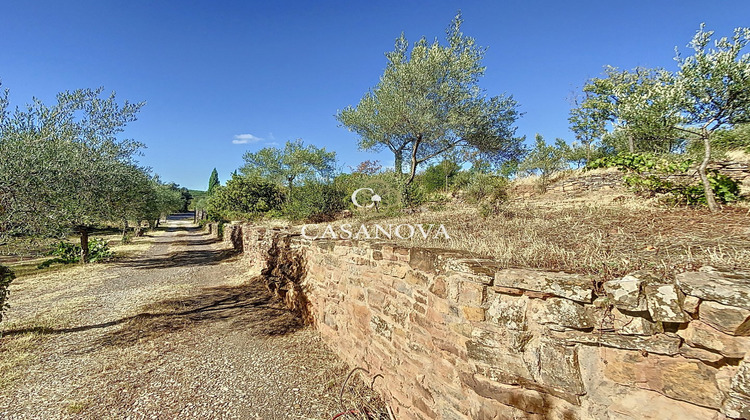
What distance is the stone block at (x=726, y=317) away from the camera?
130 centimetres

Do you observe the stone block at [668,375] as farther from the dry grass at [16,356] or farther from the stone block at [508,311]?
the dry grass at [16,356]

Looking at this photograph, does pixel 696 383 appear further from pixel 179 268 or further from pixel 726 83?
pixel 179 268

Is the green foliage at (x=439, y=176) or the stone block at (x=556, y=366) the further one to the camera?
the green foliage at (x=439, y=176)

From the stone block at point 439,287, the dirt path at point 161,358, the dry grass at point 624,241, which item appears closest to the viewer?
the dry grass at point 624,241

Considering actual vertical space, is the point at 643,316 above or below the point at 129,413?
above

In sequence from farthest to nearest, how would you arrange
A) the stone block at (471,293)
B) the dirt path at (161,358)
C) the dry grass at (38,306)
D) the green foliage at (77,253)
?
the green foliage at (77,253) < the dry grass at (38,306) < the dirt path at (161,358) < the stone block at (471,293)

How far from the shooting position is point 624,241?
2.80 meters

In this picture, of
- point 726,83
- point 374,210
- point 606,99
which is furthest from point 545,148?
point 726,83

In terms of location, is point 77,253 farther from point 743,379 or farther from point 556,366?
point 743,379

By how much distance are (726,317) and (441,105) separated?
1065 centimetres

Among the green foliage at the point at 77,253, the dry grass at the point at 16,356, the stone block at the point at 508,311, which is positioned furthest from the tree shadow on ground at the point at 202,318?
the green foliage at the point at 77,253

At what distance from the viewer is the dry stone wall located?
1.41m

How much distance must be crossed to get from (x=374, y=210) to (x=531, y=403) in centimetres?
814

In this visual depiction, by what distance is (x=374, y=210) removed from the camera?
9945mm
